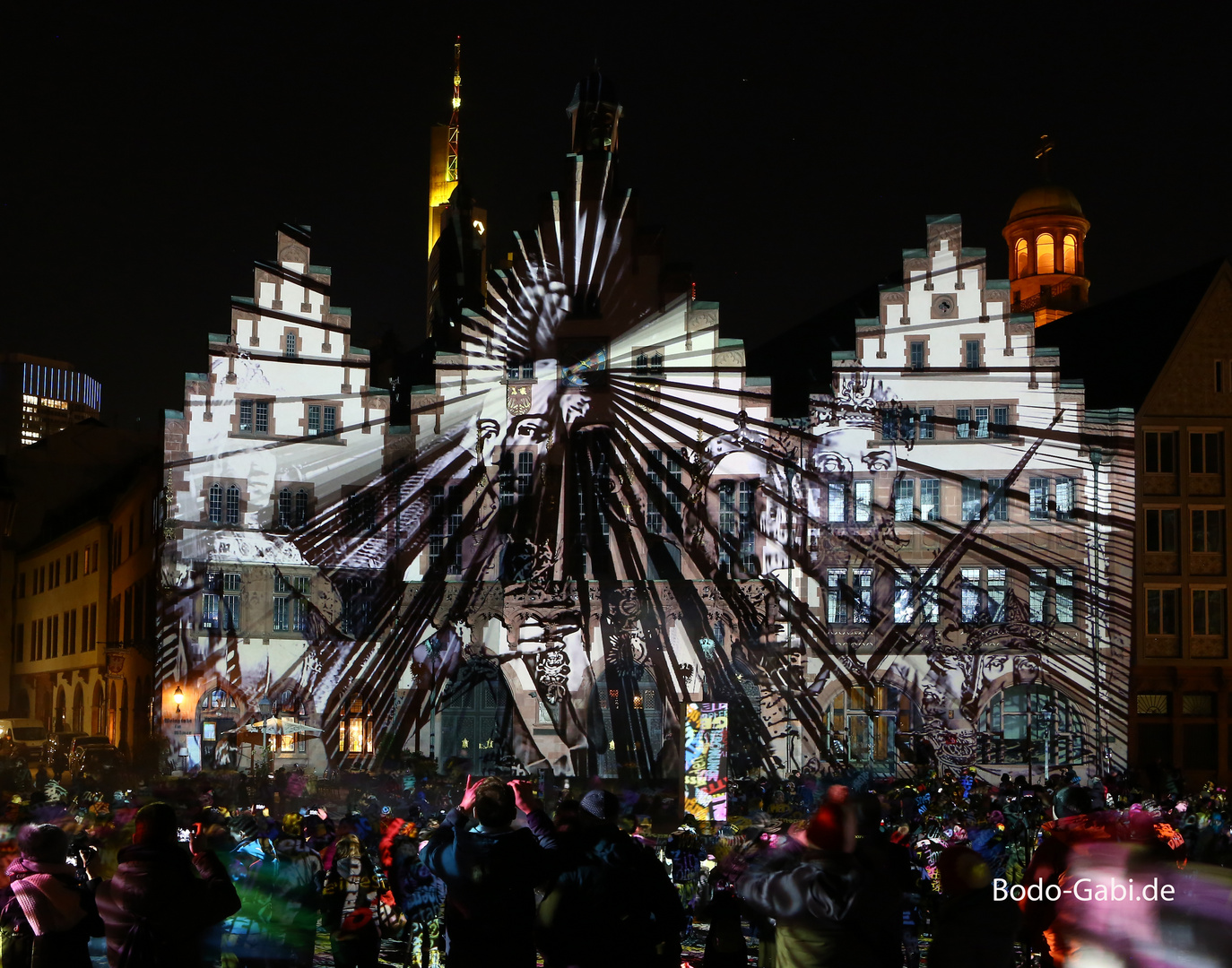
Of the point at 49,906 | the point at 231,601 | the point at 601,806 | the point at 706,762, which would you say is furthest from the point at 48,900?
the point at 231,601

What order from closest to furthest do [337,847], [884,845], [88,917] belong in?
1. [88,917]
2. [884,845]
3. [337,847]

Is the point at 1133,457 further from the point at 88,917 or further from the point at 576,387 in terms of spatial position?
the point at 88,917

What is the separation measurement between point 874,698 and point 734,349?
10.0 metres

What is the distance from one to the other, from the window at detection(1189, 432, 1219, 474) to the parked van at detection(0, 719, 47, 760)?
3091 cm

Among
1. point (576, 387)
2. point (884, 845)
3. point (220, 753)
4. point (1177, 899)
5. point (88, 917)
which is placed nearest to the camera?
point (1177, 899)

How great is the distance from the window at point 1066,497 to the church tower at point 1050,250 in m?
22.2

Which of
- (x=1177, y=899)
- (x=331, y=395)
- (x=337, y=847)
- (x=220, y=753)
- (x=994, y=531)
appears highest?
(x=331, y=395)

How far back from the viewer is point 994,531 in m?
39.5

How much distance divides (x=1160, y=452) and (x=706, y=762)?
19.7 m

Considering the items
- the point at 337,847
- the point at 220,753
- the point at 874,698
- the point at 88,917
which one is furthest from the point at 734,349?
the point at 88,917

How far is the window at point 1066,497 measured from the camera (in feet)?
129

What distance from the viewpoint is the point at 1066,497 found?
39.5 m

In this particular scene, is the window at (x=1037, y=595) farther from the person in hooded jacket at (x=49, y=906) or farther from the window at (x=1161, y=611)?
the person in hooded jacket at (x=49, y=906)

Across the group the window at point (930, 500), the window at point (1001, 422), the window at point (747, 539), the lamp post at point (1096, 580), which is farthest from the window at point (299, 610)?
the lamp post at point (1096, 580)
